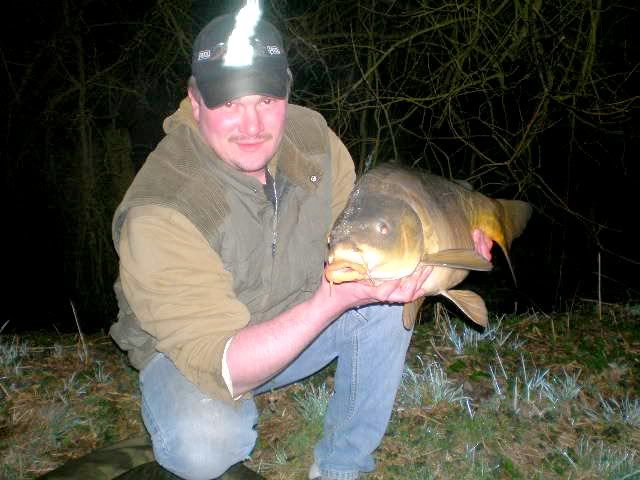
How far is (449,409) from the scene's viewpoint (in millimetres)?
2217

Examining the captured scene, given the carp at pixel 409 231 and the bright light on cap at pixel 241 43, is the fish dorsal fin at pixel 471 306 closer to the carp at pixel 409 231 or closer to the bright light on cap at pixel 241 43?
the carp at pixel 409 231

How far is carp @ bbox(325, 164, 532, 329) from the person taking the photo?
1.32m

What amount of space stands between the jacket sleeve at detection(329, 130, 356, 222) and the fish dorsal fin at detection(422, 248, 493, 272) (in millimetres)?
561

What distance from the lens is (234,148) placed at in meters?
1.71

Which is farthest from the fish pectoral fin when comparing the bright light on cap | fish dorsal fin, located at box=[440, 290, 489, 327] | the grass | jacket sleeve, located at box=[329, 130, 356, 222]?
the bright light on cap

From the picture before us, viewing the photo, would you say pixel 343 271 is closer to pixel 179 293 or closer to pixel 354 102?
pixel 179 293

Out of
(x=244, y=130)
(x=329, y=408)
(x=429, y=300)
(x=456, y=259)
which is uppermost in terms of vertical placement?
(x=244, y=130)

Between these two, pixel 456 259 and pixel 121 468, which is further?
pixel 121 468

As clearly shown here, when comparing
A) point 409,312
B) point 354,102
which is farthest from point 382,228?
point 354,102

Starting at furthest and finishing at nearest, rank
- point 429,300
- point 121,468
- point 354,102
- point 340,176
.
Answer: point 429,300 → point 354,102 → point 340,176 → point 121,468

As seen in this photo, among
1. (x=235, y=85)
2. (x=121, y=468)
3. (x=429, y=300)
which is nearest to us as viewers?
(x=235, y=85)

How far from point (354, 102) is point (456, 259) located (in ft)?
9.82

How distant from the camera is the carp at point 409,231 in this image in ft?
4.33

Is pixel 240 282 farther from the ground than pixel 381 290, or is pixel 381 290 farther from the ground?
pixel 381 290
